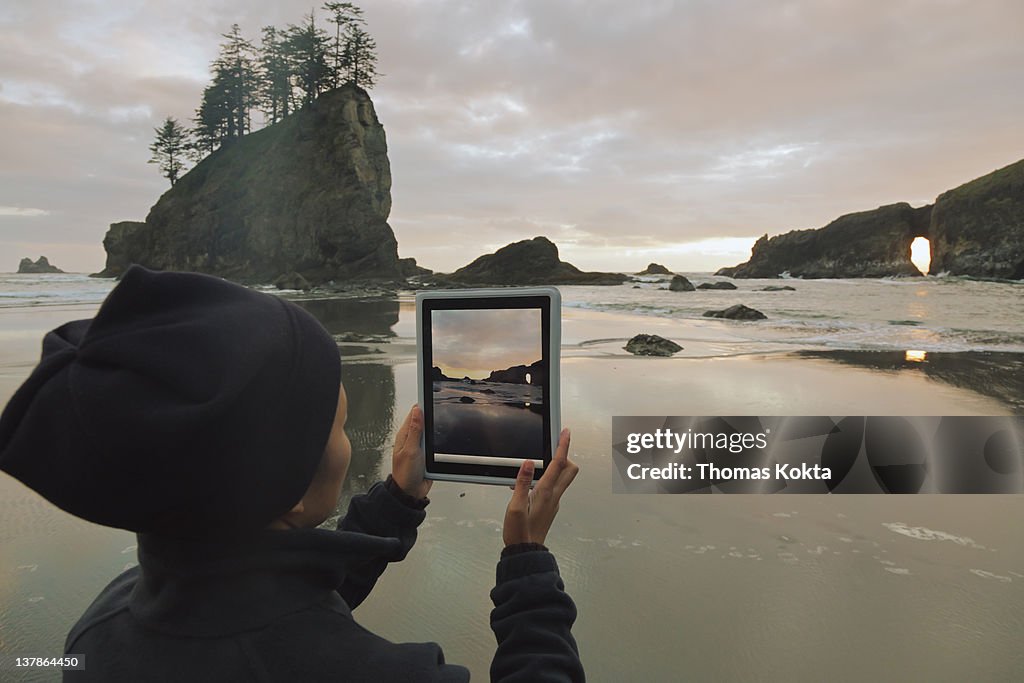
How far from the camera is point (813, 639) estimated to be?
1992 millimetres

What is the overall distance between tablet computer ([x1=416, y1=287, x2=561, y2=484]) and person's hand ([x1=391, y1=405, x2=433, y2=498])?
2cm

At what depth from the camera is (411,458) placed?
1234 millimetres

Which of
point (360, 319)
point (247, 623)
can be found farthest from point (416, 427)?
point (360, 319)

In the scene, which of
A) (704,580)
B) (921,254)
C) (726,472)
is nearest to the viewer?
(704,580)

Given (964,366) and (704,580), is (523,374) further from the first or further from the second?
(964,366)

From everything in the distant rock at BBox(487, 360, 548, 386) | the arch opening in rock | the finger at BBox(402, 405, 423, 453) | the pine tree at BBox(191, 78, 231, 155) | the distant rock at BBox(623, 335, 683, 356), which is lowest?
the distant rock at BBox(623, 335, 683, 356)

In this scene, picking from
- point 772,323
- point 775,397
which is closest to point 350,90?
point 772,323

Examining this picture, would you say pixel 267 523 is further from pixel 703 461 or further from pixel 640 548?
pixel 703 461

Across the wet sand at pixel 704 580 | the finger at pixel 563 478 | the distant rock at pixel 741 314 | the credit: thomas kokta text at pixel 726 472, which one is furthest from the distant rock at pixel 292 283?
the finger at pixel 563 478

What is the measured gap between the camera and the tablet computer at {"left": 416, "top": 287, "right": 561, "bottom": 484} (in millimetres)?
1119

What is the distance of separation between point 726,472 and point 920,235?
61383 mm

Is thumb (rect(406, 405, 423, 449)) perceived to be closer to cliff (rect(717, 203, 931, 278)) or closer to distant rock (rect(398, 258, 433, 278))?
distant rock (rect(398, 258, 433, 278))

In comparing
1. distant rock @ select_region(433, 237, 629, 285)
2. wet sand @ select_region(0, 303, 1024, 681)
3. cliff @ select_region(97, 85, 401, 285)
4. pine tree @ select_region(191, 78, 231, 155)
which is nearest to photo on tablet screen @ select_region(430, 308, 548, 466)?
wet sand @ select_region(0, 303, 1024, 681)

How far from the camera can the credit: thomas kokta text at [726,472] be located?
130 inches
